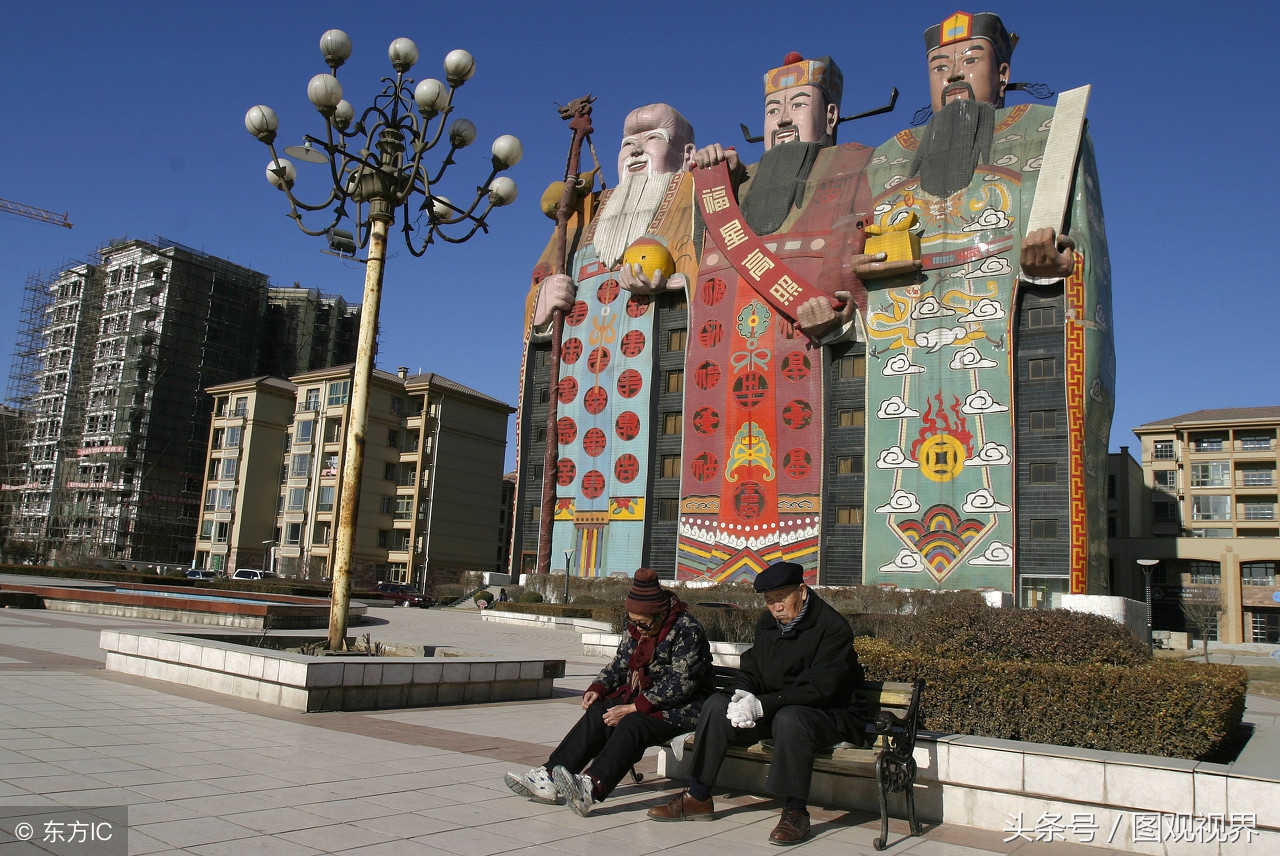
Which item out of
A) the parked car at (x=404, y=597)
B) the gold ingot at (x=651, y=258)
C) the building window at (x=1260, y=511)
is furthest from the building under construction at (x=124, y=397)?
the building window at (x=1260, y=511)

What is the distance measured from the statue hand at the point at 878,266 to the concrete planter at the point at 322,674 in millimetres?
25952

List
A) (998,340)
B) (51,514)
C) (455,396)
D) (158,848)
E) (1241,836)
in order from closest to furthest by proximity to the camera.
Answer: (158,848), (1241,836), (998,340), (455,396), (51,514)

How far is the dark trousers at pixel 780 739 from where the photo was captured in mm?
5441

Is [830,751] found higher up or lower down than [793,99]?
lower down

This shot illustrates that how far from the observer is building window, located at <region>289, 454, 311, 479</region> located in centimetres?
6119

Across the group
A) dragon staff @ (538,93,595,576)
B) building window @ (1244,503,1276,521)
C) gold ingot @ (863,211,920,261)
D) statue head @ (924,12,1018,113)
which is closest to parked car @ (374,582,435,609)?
dragon staff @ (538,93,595,576)

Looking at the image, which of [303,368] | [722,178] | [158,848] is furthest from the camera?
[303,368]

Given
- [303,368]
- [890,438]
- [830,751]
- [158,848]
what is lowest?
[158,848]

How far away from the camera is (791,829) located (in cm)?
525

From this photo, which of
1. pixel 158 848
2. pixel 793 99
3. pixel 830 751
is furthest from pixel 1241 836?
pixel 793 99

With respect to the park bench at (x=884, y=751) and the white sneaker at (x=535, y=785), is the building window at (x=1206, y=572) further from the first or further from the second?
the white sneaker at (x=535, y=785)

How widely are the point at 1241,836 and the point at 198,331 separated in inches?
2875

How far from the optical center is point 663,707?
6.13 m

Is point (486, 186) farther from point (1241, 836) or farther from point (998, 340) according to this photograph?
point (998, 340)
